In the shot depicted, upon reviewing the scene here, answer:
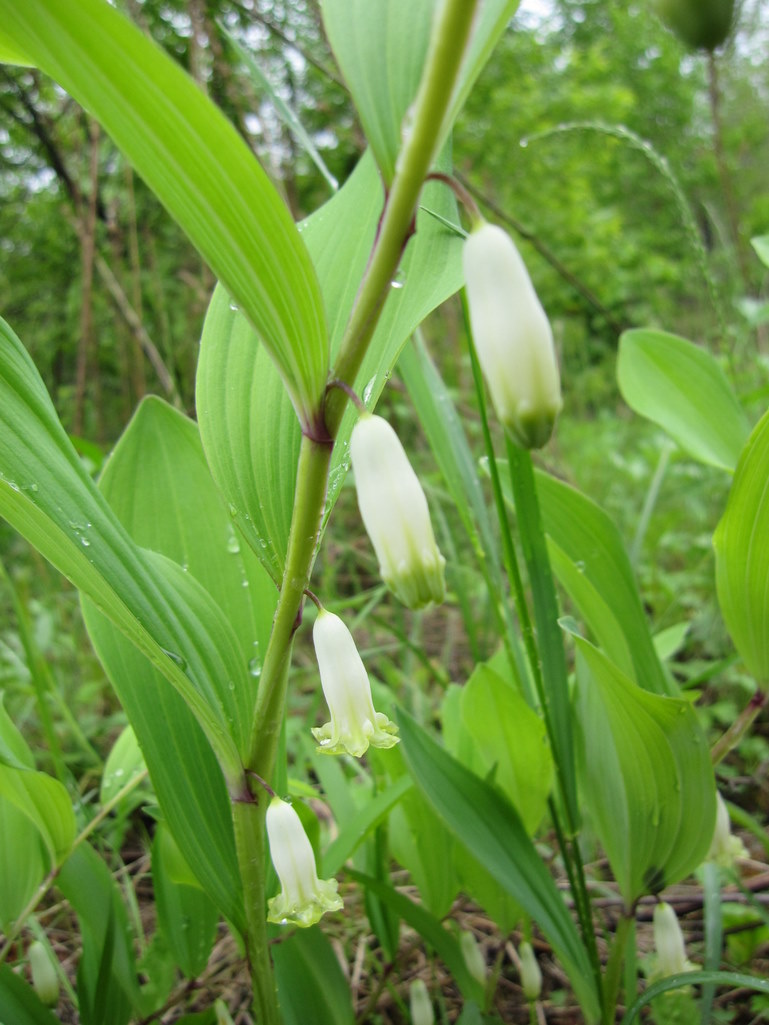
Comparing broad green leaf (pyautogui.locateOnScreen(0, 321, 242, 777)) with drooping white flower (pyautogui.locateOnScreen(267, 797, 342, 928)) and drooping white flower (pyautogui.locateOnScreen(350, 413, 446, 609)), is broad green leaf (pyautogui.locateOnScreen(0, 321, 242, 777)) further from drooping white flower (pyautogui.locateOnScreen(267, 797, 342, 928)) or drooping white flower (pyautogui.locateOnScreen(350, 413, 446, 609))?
drooping white flower (pyautogui.locateOnScreen(350, 413, 446, 609))

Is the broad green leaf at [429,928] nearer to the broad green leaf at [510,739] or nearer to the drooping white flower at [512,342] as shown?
the broad green leaf at [510,739]

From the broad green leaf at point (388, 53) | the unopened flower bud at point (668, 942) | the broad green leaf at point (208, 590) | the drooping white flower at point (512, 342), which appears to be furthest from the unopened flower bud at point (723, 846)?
the broad green leaf at point (388, 53)

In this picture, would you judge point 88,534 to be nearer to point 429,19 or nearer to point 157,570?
point 157,570

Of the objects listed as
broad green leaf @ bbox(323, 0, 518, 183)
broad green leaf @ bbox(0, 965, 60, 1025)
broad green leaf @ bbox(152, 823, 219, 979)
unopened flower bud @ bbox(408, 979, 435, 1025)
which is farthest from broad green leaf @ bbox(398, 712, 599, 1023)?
broad green leaf @ bbox(323, 0, 518, 183)

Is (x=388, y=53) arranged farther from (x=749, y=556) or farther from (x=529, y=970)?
(x=529, y=970)

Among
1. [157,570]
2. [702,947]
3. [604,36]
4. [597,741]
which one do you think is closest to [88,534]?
[157,570]
